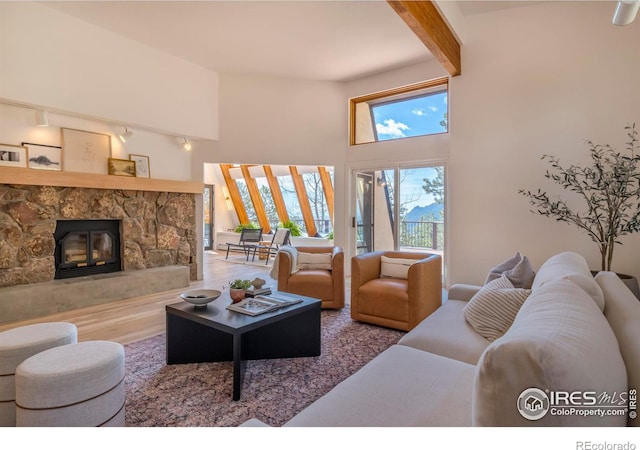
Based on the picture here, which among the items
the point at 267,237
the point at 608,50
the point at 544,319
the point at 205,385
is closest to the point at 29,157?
the point at 205,385

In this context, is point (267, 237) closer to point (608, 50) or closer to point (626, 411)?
point (608, 50)

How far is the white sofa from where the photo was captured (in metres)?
0.73

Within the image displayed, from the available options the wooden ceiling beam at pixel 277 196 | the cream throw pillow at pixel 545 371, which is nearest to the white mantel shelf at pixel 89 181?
the wooden ceiling beam at pixel 277 196

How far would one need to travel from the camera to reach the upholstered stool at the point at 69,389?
1.46 m

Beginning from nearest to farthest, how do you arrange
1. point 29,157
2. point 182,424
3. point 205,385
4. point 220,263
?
point 182,424, point 205,385, point 29,157, point 220,263

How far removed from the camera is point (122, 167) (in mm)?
4703

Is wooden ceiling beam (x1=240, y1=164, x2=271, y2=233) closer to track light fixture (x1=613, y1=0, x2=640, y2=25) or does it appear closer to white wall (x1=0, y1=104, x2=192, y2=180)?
white wall (x1=0, y1=104, x2=192, y2=180)

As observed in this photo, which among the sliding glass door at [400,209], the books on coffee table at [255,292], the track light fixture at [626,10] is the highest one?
the track light fixture at [626,10]

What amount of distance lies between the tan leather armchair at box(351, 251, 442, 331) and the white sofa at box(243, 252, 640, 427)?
2.78 ft

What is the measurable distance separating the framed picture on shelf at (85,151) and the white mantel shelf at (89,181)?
0.24 meters

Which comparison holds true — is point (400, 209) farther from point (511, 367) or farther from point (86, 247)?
point (511, 367)

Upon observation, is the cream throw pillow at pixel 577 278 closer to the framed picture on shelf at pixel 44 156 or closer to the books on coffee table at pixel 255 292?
the books on coffee table at pixel 255 292
